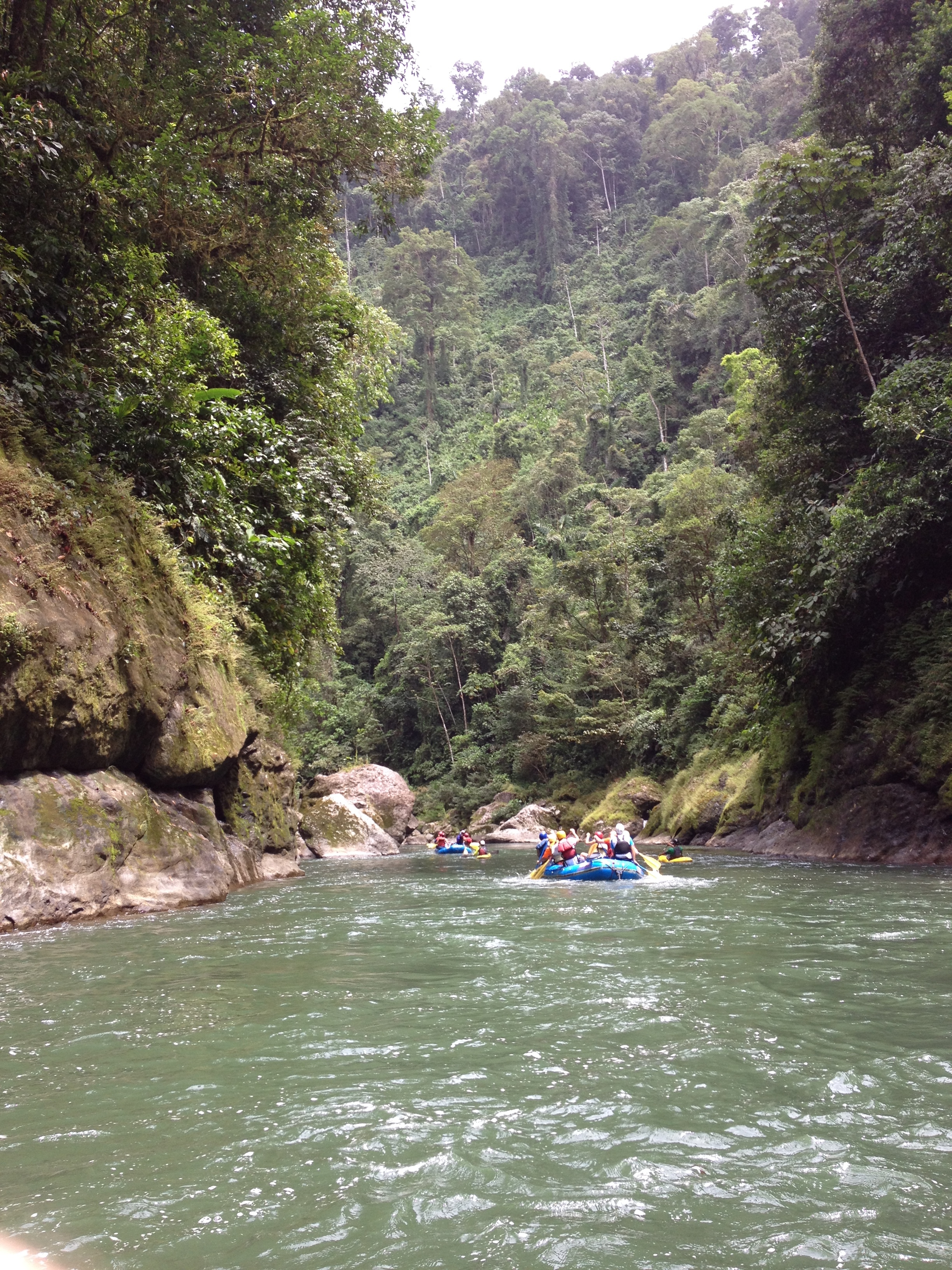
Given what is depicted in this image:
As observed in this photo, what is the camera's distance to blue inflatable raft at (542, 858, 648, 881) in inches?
484

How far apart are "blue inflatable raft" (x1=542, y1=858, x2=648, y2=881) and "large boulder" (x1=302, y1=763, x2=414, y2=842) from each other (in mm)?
13586

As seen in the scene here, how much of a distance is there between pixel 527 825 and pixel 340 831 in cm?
787

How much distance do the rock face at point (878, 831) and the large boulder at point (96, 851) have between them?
28.4ft

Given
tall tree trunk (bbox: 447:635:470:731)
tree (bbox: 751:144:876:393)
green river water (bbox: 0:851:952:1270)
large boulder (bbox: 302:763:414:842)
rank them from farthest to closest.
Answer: tall tree trunk (bbox: 447:635:470:731) → large boulder (bbox: 302:763:414:842) → tree (bbox: 751:144:876:393) → green river water (bbox: 0:851:952:1270)

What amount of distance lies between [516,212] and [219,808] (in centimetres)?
7309

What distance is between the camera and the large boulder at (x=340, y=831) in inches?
842

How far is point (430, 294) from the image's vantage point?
57125mm

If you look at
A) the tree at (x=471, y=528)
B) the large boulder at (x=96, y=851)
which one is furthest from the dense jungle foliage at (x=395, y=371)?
the tree at (x=471, y=528)

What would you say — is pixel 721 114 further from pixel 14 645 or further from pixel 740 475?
pixel 14 645

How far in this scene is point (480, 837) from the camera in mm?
29875

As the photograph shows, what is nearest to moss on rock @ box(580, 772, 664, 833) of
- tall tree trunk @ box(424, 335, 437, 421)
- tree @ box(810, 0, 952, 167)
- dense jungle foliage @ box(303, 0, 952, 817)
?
dense jungle foliage @ box(303, 0, 952, 817)

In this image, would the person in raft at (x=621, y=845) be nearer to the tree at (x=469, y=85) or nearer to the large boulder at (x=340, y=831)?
→ the large boulder at (x=340, y=831)

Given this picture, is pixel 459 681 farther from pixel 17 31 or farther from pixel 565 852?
pixel 17 31

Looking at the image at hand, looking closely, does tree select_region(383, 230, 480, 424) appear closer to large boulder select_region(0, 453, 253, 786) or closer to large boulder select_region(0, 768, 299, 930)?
large boulder select_region(0, 453, 253, 786)
